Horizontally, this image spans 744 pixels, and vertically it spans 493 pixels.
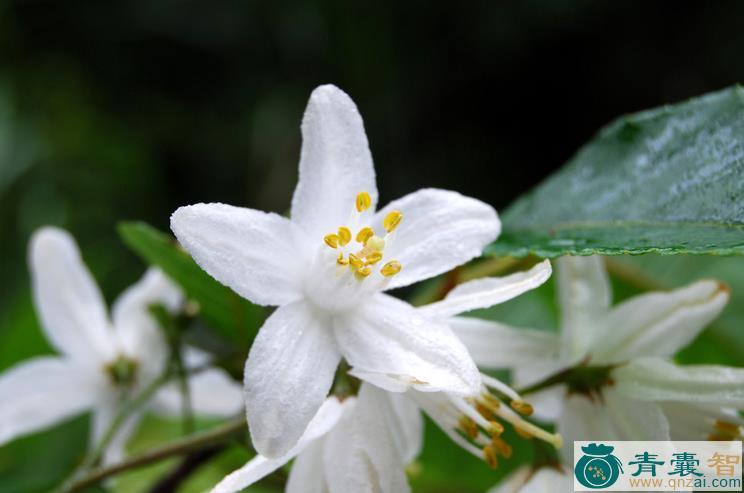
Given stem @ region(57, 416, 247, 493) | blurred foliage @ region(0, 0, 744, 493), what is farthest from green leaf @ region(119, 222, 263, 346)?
blurred foliage @ region(0, 0, 744, 493)

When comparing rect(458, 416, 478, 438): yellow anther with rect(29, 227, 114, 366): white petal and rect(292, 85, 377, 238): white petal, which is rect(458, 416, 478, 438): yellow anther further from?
rect(29, 227, 114, 366): white petal

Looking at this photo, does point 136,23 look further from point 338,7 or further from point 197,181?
point 338,7

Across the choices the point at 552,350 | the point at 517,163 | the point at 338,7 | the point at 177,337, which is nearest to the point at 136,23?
the point at 338,7

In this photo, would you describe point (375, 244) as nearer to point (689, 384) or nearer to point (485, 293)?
point (485, 293)

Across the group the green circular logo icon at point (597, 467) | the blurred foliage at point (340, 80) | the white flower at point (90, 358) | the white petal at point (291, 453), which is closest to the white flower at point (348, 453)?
the white petal at point (291, 453)

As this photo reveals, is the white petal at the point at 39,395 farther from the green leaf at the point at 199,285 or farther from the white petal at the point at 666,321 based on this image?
the white petal at the point at 666,321

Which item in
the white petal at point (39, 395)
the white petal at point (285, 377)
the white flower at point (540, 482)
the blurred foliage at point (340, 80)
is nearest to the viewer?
the white petal at point (285, 377)

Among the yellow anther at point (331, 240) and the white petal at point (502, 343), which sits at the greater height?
the yellow anther at point (331, 240)
